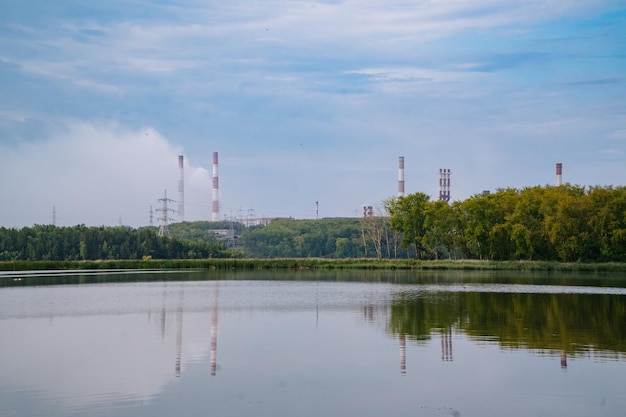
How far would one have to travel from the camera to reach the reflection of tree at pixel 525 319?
61.1 feet

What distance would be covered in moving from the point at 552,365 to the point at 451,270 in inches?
2151

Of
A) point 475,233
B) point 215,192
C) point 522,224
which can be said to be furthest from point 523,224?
point 215,192

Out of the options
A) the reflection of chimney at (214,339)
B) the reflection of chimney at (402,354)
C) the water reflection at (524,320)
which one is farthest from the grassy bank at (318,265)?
the reflection of chimney at (402,354)

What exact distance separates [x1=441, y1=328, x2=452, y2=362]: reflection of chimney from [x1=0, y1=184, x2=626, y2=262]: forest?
157 ft

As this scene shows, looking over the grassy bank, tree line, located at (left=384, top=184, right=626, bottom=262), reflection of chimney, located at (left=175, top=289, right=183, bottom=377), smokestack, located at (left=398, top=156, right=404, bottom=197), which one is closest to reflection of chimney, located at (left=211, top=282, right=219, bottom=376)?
reflection of chimney, located at (left=175, top=289, right=183, bottom=377)

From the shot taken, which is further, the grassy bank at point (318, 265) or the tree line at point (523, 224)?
the tree line at point (523, 224)

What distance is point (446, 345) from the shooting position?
58.7 feet

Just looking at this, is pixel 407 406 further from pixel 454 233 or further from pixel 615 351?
pixel 454 233

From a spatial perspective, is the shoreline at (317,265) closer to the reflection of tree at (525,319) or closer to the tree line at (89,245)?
the tree line at (89,245)

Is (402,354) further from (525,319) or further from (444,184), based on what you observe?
(444,184)

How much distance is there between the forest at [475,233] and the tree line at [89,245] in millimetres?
111

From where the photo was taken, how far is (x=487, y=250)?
7488 cm

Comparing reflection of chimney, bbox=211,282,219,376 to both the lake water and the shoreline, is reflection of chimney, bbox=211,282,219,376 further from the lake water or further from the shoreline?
the shoreline

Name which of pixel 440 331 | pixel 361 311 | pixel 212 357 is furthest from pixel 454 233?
pixel 212 357
